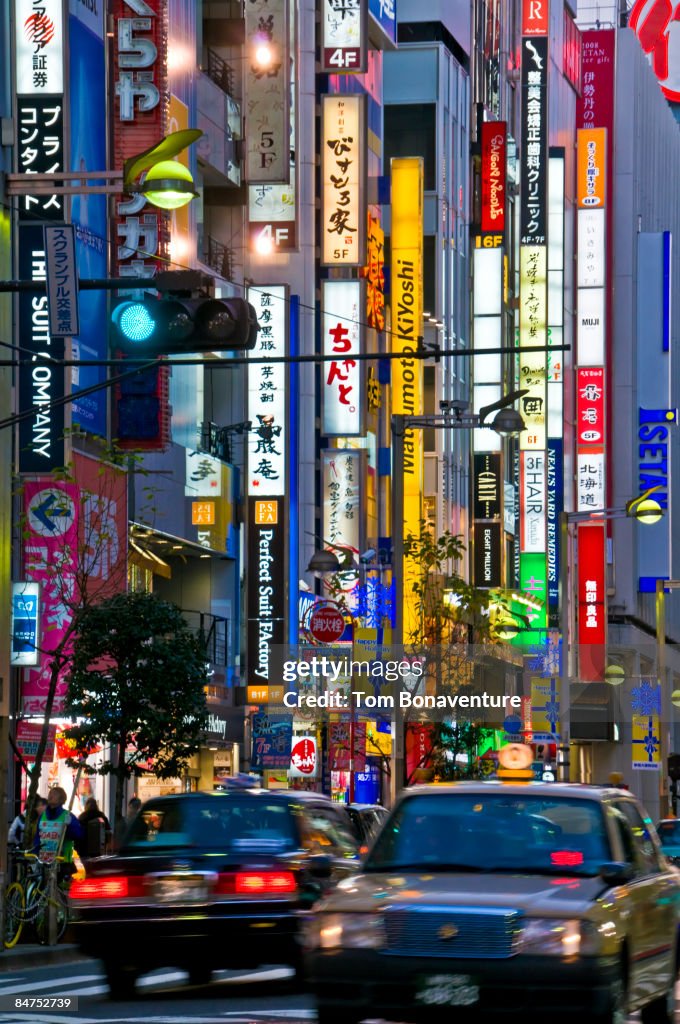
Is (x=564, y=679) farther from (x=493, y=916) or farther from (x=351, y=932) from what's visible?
(x=493, y=916)

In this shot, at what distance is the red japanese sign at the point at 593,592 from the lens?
91812 mm

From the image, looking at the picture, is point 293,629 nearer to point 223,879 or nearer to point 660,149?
point 223,879

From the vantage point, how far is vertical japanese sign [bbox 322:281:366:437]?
2010 inches

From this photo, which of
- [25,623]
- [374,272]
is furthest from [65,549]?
[374,272]

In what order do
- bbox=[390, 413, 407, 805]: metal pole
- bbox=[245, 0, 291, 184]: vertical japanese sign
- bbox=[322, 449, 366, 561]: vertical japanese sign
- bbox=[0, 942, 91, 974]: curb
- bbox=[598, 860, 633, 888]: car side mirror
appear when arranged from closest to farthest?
bbox=[598, 860, 633, 888]: car side mirror → bbox=[0, 942, 91, 974]: curb → bbox=[390, 413, 407, 805]: metal pole → bbox=[245, 0, 291, 184]: vertical japanese sign → bbox=[322, 449, 366, 561]: vertical japanese sign

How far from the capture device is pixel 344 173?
51.7 meters

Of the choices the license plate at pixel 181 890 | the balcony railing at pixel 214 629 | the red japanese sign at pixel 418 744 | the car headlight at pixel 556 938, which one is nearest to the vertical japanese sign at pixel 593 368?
the red japanese sign at pixel 418 744

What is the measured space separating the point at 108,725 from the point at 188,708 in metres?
1.24

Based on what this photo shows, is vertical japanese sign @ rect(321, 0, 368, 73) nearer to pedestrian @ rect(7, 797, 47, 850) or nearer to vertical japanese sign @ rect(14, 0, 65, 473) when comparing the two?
vertical japanese sign @ rect(14, 0, 65, 473)

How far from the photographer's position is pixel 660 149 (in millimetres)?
117562

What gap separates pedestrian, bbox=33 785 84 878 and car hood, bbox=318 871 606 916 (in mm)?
14624

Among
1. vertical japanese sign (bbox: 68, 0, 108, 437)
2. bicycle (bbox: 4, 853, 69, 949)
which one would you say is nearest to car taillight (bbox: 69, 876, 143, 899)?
bicycle (bbox: 4, 853, 69, 949)

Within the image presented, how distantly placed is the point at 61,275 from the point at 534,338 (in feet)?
191

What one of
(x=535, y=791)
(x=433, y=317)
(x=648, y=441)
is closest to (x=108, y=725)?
(x=535, y=791)
